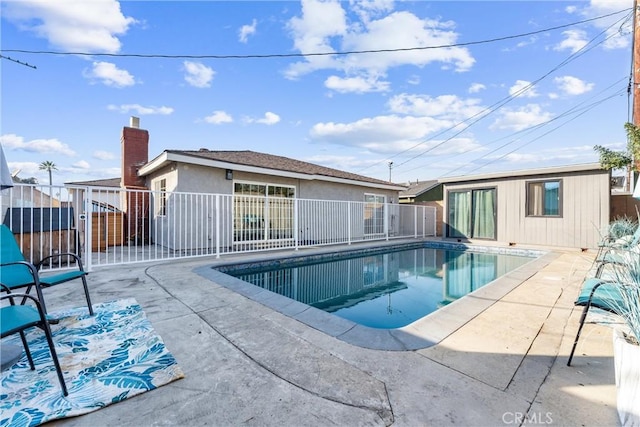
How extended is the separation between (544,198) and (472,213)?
7.98 ft

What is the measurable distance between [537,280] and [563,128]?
16354mm

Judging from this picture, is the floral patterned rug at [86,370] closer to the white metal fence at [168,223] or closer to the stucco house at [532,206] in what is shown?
the white metal fence at [168,223]

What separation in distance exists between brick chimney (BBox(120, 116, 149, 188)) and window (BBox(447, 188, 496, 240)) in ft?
42.3

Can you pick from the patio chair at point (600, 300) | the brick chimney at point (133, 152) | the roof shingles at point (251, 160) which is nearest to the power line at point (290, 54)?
the roof shingles at point (251, 160)

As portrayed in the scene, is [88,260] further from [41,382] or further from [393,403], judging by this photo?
[393,403]

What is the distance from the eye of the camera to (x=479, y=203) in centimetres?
1142

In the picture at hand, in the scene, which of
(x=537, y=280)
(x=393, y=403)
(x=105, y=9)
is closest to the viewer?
(x=393, y=403)

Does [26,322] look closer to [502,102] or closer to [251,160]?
[251,160]

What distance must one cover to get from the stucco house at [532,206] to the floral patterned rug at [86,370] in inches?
425

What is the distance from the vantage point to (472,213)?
11625 mm

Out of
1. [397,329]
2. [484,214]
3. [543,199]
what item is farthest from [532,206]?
[397,329]

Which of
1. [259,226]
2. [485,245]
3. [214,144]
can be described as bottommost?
Result: [485,245]

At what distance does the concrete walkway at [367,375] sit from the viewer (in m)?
1.56

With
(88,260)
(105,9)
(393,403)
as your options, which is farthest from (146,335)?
(105,9)
